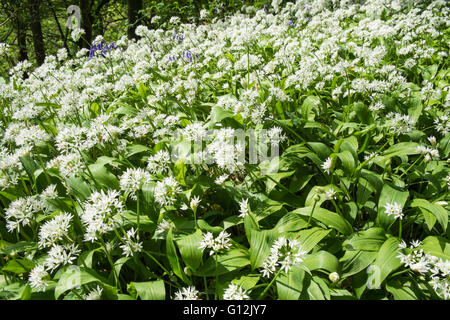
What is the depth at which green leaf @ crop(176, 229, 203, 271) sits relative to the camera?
2.02 meters

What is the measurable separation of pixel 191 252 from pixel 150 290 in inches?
13.5

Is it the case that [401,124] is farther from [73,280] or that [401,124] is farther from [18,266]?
[18,266]

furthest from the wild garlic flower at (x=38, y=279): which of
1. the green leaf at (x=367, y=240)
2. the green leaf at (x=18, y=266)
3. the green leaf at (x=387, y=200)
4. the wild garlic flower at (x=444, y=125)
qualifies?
the wild garlic flower at (x=444, y=125)

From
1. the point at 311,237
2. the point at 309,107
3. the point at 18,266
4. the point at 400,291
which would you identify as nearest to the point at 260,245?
the point at 311,237

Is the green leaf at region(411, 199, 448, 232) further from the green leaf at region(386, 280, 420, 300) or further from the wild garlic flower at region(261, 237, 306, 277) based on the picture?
the wild garlic flower at region(261, 237, 306, 277)

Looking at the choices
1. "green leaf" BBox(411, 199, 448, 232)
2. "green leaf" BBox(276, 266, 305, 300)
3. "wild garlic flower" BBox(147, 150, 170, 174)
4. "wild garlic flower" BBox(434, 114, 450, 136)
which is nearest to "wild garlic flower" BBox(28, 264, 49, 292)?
"wild garlic flower" BBox(147, 150, 170, 174)

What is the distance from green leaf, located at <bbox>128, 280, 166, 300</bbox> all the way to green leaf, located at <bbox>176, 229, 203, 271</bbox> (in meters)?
0.22

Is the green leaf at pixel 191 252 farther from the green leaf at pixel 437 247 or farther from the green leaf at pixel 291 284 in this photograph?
the green leaf at pixel 437 247

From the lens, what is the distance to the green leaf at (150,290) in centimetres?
189

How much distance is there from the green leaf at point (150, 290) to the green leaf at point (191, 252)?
0.72 feet

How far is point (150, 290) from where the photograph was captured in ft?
6.31

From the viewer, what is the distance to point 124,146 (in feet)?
11.0
